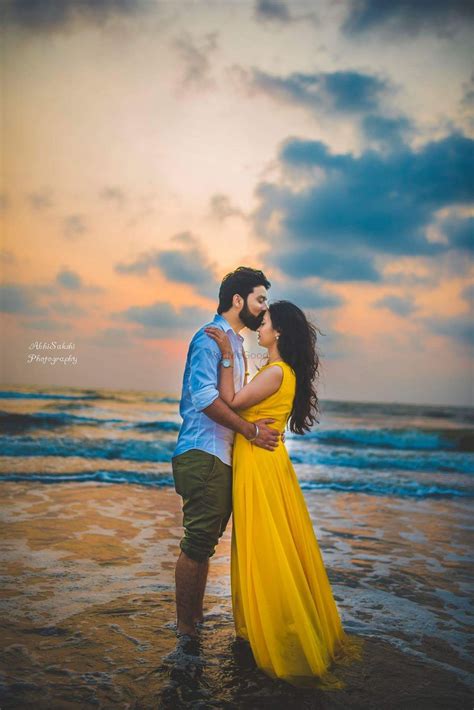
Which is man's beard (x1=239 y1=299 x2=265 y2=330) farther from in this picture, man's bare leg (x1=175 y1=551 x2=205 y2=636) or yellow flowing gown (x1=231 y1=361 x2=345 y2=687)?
man's bare leg (x1=175 y1=551 x2=205 y2=636)

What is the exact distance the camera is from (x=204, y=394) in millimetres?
3242

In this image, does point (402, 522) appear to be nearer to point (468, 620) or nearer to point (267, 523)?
point (468, 620)

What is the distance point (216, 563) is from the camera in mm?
5320

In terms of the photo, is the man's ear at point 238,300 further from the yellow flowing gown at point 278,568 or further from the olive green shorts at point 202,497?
the olive green shorts at point 202,497

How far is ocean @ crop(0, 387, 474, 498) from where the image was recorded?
1104 cm

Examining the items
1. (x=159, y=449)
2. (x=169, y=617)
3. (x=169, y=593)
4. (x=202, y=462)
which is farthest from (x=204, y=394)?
(x=159, y=449)

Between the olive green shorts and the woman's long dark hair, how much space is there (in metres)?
0.70

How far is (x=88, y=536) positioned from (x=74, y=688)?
323cm

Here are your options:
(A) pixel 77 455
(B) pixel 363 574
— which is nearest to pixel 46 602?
(B) pixel 363 574

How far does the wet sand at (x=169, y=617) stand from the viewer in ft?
9.09

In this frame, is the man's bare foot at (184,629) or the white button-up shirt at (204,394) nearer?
the white button-up shirt at (204,394)

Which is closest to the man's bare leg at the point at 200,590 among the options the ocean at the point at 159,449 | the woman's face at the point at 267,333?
the woman's face at the point at 267,333

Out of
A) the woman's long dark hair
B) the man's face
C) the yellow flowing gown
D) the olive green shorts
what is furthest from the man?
the woman's long dark hair

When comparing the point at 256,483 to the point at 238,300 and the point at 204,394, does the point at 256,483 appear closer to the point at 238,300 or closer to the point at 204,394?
the point at 204,394
